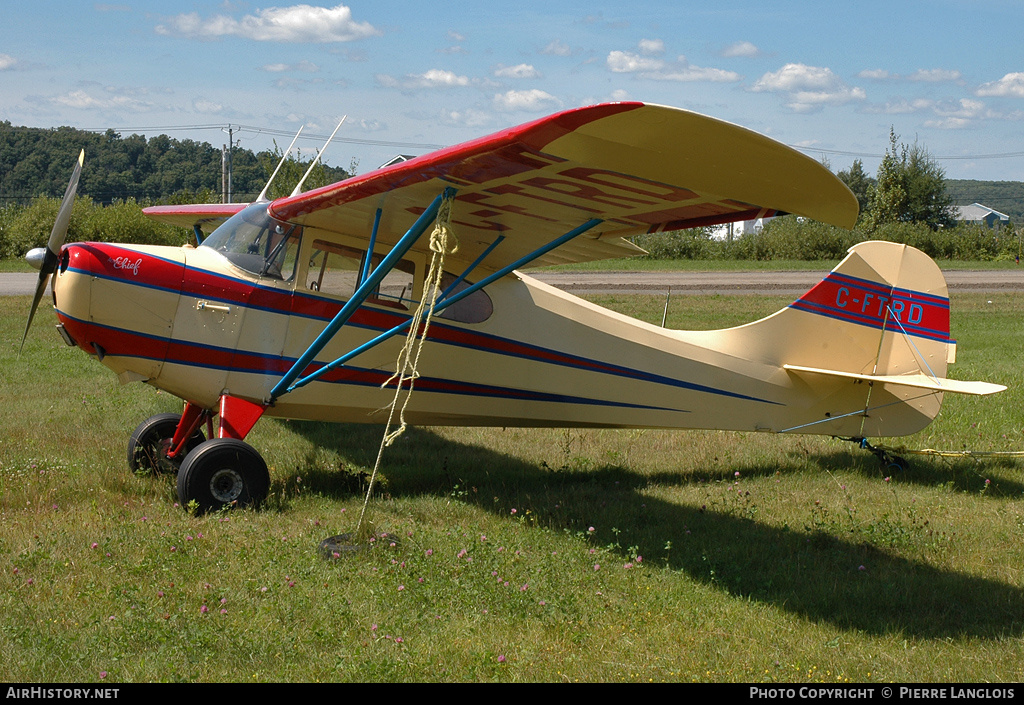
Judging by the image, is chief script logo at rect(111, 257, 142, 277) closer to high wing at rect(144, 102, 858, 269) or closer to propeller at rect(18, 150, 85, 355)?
propeller at rect(18, 150, 85, 355)

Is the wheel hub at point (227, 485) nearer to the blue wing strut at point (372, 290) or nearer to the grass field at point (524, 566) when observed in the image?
the grass field at point (524, 566)

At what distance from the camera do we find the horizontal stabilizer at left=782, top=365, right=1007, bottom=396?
6402 millimetres

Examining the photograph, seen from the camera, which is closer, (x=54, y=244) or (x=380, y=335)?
(x=54, y=244)

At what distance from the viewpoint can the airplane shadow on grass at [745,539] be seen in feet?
15.9

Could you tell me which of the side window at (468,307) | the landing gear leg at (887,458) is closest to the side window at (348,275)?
the side window at (468,307)

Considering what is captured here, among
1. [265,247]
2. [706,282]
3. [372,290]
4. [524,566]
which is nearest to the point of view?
[524,566]

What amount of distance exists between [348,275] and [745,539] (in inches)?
148

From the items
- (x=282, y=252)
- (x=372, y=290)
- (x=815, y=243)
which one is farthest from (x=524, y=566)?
(x=815, y=243)

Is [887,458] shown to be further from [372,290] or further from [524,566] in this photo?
[372,290]

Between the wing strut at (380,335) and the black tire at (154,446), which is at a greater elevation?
the wing strut at (380,335)

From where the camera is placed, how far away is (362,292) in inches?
232

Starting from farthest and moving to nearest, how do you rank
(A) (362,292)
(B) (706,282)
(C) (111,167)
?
(C) (111,167) → (B) (706,282) → (A) (362,292)

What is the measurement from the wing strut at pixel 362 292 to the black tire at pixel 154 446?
4.44 feet

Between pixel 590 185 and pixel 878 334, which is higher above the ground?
pixel 590 185
